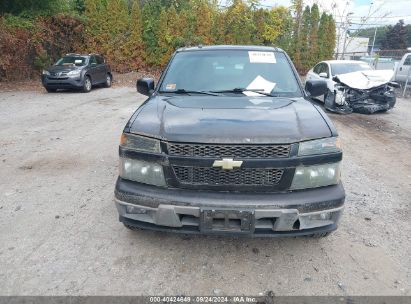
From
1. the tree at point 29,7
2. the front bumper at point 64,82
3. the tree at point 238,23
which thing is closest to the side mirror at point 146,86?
the front bumper at point 64,82

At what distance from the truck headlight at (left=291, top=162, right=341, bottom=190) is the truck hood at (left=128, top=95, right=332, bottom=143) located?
24cm

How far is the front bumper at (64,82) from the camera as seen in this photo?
13.6 meters

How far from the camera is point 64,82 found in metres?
13.6

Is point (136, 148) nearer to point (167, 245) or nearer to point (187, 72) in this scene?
point (167, 245)

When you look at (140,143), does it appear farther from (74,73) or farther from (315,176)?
(74,73)

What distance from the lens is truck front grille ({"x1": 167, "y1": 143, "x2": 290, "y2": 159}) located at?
2605mm

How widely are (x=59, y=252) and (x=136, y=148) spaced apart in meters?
1.23

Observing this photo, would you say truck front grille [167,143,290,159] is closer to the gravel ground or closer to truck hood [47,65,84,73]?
the gravel ground

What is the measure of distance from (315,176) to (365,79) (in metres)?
8.97

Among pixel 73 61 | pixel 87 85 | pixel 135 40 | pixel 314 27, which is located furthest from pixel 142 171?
pixel 314 27

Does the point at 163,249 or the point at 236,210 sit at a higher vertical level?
the point at 236,210

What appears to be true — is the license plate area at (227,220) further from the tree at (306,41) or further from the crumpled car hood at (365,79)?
the tree at (306,41)

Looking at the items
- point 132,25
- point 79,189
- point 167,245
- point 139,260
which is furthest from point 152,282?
point 132,25

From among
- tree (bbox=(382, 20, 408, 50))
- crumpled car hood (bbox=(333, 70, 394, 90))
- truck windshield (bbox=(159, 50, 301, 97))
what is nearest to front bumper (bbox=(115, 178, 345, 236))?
truck windshield (bbox=(159, 50, 301, 97))
